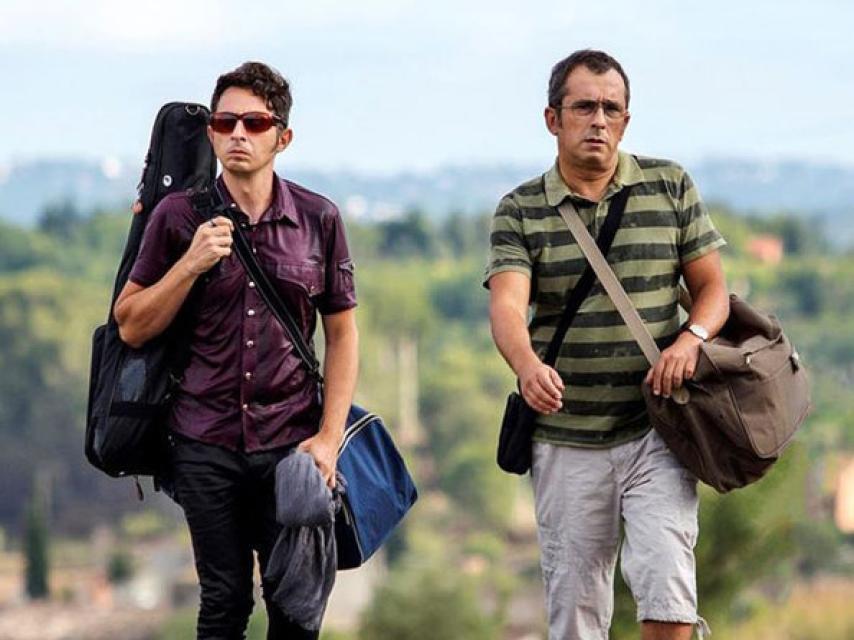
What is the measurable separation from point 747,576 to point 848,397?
260 feet

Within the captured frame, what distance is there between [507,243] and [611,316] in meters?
0.26

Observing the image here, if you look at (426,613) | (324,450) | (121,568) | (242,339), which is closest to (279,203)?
(242,339)

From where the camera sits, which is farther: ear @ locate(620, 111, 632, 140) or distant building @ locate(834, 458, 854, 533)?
distant building @ locate(834, 458, 854, 533)

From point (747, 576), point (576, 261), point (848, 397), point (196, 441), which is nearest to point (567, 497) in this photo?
point (576, 261)

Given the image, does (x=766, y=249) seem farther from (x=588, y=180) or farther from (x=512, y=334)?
(x=512, y=334)

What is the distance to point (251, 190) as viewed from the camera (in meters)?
3.90

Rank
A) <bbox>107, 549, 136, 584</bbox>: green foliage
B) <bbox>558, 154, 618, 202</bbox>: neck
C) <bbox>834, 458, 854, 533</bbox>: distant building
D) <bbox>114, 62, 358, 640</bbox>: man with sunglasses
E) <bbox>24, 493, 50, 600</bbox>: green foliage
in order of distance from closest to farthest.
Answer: <bbox>114, 62, 358, 640</bbox>: man with sunglasses
<bbox>558, 154, 618, 202</bbox>: neck
<bbox>834, 458, 854, 533</bbox>: distant building
<bbox>24, 493, 50, 600</bbox>: green foliage
<bbox>107, 549, 136, 584</bbox>: green foliage

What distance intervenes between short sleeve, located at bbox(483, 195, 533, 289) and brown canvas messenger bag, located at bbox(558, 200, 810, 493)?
100 mm

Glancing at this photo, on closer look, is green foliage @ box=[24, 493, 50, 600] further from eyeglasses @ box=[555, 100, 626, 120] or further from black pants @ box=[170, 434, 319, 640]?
eyeglasses @ box=[555, 100, 626, 120]

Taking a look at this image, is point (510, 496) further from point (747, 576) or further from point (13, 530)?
point (747, 576)

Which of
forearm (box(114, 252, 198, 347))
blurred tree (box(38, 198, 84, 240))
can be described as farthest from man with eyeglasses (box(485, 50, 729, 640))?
blurred tree (box(38, 198, 84, 240))

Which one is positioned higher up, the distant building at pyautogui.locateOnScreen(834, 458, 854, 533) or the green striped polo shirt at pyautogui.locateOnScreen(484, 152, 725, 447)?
the green striped polo shirt at pyautogui.locateOnScreen(484, 152, 725, 447)

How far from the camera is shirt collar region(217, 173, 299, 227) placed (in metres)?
3.89

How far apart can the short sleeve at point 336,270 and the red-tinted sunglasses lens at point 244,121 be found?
0.23 meters
